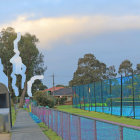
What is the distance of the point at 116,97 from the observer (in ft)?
88.5

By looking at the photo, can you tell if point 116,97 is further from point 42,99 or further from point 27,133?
point 42,99

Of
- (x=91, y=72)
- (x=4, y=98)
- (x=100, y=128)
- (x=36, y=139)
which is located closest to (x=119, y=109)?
(x=4, y=98)

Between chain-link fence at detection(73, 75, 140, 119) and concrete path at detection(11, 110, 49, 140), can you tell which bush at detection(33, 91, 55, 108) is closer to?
chain-link fence at detection(73, 75, 140, 119)

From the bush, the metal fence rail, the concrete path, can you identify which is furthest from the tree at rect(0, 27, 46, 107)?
the metal fence rail

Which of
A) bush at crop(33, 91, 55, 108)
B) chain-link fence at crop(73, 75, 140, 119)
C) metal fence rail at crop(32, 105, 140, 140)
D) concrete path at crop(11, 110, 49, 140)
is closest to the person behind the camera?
metal fence rail at crop(32, 105, 140, 140)

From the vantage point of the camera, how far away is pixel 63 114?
10.8 metres

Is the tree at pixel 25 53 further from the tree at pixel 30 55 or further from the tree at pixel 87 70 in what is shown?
the tree at pixel 87 70

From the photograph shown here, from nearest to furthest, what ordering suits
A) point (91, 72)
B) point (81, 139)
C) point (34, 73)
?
point (81, 139) < point (34, 73) < point (91, 72)

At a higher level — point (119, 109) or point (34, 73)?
point (34, 73)

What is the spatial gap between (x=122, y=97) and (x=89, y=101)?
12234mm

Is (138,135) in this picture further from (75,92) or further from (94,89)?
(75,92)

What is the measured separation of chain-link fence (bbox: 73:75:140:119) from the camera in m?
23.2

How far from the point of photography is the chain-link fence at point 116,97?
2322cm

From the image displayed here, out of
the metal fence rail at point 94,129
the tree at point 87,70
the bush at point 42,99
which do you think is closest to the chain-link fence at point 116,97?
the bush at point 42,99
